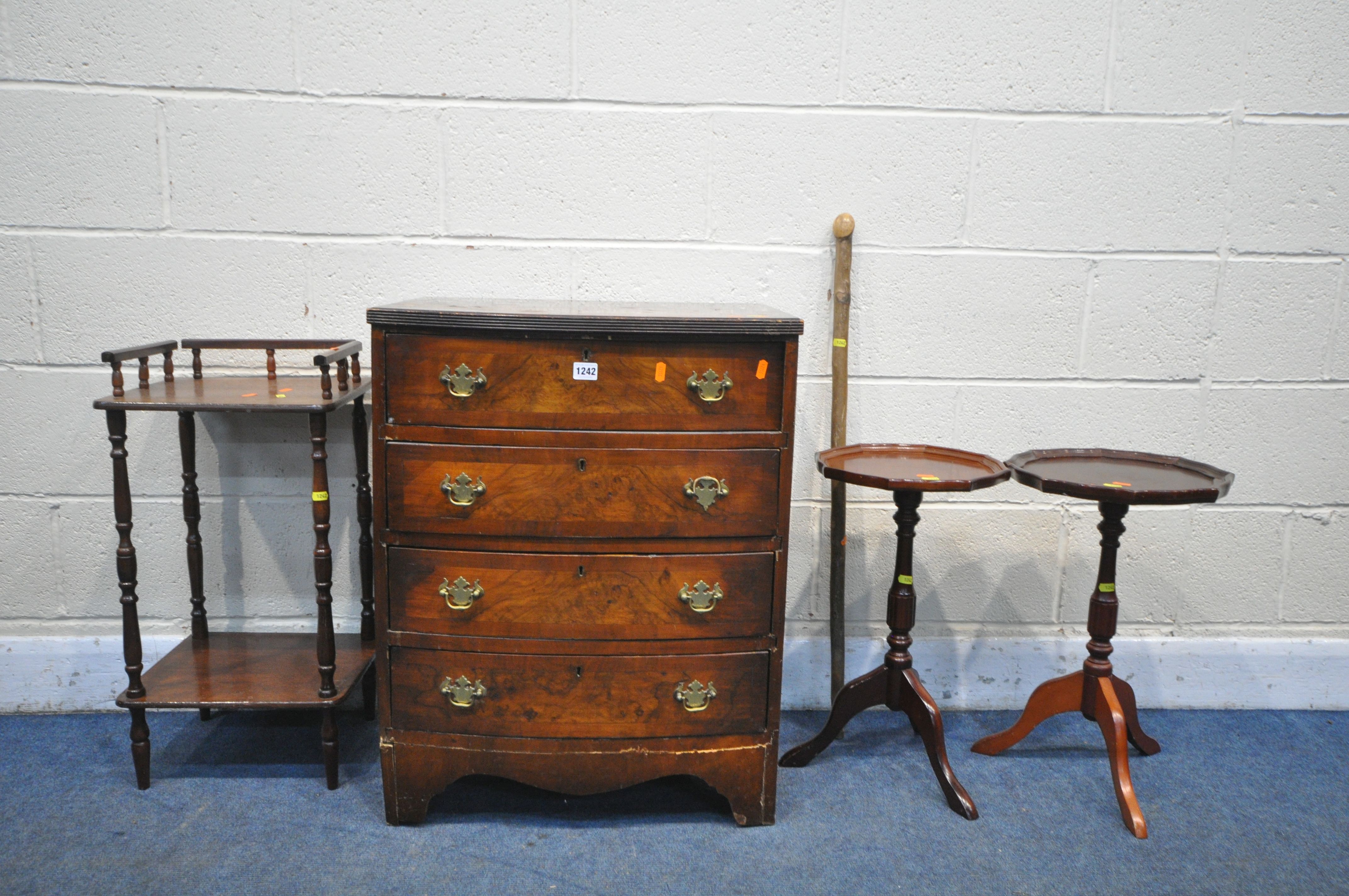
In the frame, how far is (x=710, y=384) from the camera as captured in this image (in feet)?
5.61

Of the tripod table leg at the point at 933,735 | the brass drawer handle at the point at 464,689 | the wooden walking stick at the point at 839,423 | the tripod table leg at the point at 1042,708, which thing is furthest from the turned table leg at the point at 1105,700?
the brass drawer handle at the point at 464,689

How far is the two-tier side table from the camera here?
6.05 ft

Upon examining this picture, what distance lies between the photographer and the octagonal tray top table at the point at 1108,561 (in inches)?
70.3

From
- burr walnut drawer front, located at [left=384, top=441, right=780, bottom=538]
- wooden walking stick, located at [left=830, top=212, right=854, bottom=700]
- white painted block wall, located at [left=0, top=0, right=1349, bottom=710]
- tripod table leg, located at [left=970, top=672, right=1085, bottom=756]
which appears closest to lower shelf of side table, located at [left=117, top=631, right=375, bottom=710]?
white painted block wall, located at [left=0, top=0, right=1349, bottom=710]

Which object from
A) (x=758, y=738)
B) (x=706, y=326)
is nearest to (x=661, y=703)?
(x=758, y=738)

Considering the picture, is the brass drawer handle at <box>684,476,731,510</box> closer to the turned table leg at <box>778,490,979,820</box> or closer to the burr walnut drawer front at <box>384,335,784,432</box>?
the burr walnut drawer front at <box>384,335,784,432</box>

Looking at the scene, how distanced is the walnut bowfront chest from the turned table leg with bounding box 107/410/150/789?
0.58 metres

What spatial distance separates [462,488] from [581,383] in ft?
1.00

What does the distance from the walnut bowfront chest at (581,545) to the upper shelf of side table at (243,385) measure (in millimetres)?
235

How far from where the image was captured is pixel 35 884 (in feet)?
5.44

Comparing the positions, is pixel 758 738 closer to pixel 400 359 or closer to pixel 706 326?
pixel 706 326

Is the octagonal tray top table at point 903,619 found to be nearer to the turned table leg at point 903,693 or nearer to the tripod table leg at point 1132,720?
the turned table leg at point 903,693

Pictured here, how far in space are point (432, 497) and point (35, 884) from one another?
101 cm

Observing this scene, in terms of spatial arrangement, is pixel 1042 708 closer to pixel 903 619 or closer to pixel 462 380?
pixel 903 619
